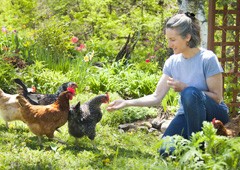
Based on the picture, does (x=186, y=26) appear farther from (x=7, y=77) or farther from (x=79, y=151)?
(x=7, y=77)

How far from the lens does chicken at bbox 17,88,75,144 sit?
4.96 metres

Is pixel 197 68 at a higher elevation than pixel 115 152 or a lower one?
higher

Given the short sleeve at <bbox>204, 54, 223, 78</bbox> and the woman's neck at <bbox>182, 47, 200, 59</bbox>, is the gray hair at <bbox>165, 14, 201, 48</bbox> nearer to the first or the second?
the woman's neck at <bbox>182, 47, 200, 59</bbox>

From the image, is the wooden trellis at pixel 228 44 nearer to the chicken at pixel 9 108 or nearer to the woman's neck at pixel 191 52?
the woman's neck at pixel 191 52

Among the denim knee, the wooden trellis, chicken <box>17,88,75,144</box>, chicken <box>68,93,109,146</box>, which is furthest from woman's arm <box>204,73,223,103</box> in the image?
the wooden trellis

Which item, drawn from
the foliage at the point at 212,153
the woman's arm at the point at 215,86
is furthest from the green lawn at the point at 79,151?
the woman's arm at the point at 215,86

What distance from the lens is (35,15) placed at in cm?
1223

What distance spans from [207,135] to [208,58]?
3.84ft

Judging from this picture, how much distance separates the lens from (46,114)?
4969 millimetres

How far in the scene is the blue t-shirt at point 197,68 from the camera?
4.51m

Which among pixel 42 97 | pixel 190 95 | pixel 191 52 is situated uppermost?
pixel 191 52

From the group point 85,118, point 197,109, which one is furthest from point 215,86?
point 85,118

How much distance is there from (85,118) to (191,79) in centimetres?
126

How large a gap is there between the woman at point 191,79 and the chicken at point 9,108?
1.46m
